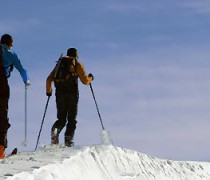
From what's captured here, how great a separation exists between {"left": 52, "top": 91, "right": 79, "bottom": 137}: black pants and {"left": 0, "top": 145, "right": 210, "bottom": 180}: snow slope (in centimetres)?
58

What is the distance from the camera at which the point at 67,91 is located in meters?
12.4

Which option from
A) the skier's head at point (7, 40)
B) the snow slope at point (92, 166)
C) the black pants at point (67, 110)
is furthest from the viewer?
the black pants at point (67, 110)

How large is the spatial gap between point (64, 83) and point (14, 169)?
14.7 feet

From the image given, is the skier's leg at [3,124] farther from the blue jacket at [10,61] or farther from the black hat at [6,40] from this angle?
the black hat at [6,40]

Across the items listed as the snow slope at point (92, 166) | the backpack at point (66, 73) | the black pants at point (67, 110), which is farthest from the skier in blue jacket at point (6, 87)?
the black pants at point (67, 110)

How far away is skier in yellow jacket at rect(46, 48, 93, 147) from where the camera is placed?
12.3 metres

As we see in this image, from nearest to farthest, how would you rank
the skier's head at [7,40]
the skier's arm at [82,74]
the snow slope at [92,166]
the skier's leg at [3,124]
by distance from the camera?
the snow slope at [92,166] < the skier's leg at [3,124] < the skier's head at [7,40] < the skier's arm at [82,74]

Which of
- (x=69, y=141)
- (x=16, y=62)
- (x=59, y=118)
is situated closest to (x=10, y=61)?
(x=16, y=62)

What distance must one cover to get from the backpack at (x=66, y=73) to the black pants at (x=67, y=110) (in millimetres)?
229

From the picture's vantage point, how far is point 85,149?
1080cm

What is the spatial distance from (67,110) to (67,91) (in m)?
0.46

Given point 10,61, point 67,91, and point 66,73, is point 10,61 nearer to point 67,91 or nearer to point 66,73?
point 66,73

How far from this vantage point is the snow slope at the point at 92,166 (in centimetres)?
Answer: 822

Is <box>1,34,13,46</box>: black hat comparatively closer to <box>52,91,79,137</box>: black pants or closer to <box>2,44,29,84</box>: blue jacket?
<box>2,44,29,84</box>: blue jacket
